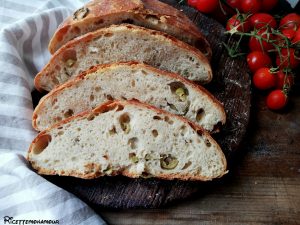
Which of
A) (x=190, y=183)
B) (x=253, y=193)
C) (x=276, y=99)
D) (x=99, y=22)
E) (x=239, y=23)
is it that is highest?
(x=99, y=22)

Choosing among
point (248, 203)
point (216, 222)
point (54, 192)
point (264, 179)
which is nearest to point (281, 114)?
point (264, 179)

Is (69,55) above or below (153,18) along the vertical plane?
below

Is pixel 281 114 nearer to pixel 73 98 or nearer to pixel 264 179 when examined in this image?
pixel 264 179

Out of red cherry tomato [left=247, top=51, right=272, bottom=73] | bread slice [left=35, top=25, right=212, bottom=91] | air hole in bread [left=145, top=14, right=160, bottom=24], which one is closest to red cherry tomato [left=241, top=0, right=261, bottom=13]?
red cherry tomato [left=247, top=51, right=272, bottom=73]

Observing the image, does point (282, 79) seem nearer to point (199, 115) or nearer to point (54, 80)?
point (199, 115)

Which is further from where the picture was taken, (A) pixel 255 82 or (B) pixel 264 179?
(A) pixel 255 82

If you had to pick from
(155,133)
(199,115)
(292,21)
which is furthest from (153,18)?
(292,21)

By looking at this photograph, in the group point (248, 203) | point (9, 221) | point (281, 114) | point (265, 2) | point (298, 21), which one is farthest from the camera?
point (265, 2)

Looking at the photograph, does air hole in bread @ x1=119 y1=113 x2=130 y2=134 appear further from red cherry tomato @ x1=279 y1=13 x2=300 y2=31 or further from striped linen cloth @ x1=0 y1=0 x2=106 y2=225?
red cherry tomato @ x1=279 y1=13 x2=300 y2=31
